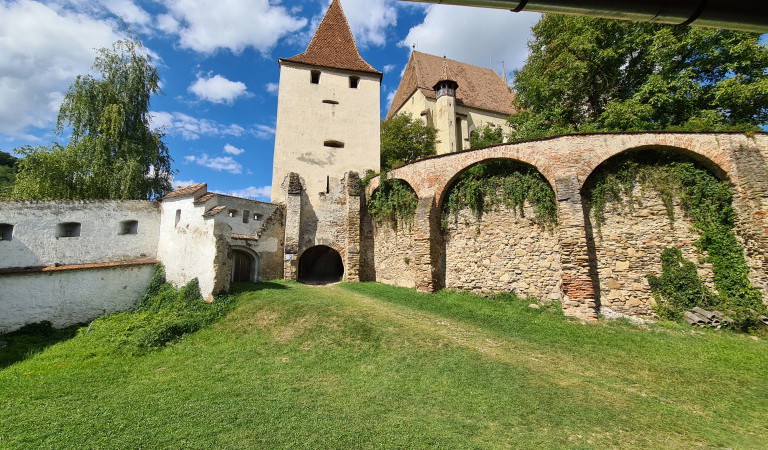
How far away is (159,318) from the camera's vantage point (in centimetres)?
923

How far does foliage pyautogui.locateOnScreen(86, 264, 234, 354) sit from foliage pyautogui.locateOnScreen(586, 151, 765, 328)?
11.8 m

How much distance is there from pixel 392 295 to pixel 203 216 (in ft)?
22.2

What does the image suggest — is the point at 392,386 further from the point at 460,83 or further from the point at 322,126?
the point at 460,83

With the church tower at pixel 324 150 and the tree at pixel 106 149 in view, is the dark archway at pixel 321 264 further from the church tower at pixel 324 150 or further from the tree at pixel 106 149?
the tree at pixel 106 149

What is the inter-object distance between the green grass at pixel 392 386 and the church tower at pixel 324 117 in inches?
370

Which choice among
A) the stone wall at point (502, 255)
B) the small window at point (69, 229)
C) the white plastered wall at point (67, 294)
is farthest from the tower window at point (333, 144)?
the small window at point (69, 229)

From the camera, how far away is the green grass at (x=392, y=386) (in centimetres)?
432

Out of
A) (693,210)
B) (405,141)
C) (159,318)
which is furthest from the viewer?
(405,141)

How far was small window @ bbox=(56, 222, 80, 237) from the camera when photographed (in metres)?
10.9

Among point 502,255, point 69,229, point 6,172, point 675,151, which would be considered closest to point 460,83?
point 675,151

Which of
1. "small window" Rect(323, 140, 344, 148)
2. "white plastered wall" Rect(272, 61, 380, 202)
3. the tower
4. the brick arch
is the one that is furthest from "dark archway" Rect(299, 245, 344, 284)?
the brick arch

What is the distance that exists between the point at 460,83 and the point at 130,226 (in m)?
26.1

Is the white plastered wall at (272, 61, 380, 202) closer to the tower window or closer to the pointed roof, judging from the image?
the tower window

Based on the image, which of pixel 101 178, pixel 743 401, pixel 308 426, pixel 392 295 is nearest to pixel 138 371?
pixel 308 426
